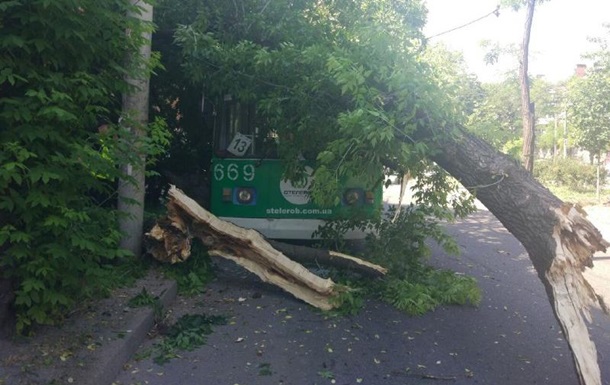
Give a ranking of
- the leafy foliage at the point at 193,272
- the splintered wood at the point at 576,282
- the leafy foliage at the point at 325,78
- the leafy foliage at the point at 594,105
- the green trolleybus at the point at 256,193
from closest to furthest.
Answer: the splintered wood at the point at 576,282 < the leafy foliage at the point at 325,78 < the leafy foliage at the point at 193,272 < the green trolleybus at the point at 256,193 < the leafy foliage at the point at 594,105

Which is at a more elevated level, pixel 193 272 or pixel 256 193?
pixel 256 193

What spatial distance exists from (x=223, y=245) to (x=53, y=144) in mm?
2742

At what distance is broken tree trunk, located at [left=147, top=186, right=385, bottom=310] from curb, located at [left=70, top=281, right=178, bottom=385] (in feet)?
2.95

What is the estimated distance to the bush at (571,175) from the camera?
26391 mm

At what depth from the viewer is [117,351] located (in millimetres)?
4262

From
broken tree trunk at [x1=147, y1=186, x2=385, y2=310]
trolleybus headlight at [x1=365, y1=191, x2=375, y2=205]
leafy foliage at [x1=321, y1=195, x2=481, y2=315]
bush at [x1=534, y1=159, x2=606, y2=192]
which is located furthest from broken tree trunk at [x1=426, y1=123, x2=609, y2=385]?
bush at [x1=534, y1=159, x2=606, y2=192]

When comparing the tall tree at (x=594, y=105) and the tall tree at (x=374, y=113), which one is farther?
the tall tree at (x=594, y=105)

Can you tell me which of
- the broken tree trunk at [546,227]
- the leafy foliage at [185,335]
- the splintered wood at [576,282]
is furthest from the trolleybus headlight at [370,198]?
the splintered wood at [576,282]

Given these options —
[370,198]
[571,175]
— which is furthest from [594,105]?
[370,198]

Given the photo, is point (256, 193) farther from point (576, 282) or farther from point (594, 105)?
point (594, 105)

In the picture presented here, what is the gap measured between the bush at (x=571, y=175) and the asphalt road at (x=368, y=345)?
2182 centimetres

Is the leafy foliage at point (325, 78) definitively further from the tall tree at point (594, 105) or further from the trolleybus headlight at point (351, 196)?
the tall tree at point (594, 105)

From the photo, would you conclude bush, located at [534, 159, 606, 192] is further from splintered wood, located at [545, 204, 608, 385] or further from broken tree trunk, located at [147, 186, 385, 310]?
splintered wood, located at [545, 204, 608, 385]

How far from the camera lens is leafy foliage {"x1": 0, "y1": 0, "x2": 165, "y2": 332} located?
11.8ft
